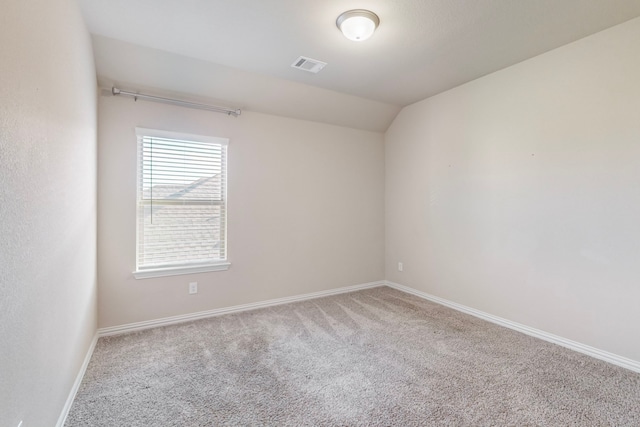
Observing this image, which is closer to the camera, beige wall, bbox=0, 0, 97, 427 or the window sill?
beige wall, bbox=0, 0, 97, 427

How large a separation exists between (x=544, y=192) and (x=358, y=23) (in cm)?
222

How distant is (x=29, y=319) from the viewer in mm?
1266

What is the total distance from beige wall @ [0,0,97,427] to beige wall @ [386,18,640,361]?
11.7 feet

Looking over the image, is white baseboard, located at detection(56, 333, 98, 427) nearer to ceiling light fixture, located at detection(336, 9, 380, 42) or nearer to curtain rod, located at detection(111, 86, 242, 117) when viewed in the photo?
curtain rod, located at detection(111, 86, 242, 117)

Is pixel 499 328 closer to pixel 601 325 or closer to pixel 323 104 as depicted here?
pixel 601 325

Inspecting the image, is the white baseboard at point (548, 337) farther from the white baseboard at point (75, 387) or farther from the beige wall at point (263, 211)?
the white baseboard at point (75, 387)

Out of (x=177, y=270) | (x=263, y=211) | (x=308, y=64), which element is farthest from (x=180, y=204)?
(x=308, y=64)

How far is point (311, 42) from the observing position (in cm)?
254

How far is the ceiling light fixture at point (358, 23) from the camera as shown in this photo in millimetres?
2152

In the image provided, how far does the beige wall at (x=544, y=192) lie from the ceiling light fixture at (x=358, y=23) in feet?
5.56

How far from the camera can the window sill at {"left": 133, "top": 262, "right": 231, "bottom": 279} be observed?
2.97 meters

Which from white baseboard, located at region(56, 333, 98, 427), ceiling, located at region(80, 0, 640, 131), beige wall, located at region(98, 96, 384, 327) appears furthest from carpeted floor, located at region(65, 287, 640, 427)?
ceiling, located at region(80, 0, 640, 131)

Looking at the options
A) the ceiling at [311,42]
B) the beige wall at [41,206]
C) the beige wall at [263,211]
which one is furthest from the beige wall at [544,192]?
the beige wall at [41,206]

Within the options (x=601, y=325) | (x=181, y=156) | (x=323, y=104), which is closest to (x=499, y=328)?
(x=601, y=325)
